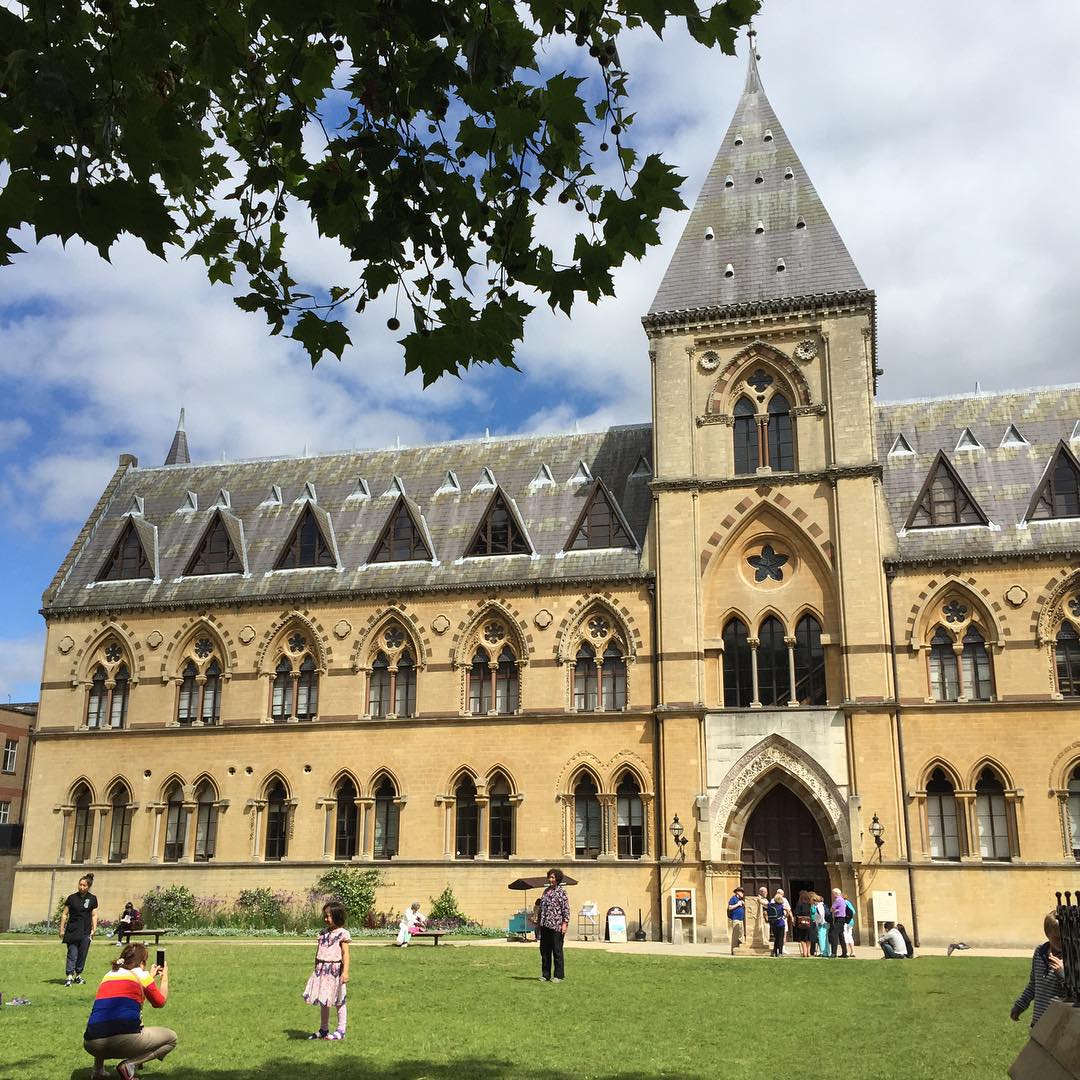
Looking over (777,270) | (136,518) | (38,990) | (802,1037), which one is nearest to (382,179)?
(802,1037)

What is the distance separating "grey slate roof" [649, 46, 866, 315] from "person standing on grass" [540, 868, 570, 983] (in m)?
22.2

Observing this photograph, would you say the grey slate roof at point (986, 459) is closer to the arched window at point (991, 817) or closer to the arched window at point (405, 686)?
the arched window at point (991, 817)

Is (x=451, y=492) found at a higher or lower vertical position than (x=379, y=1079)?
higher

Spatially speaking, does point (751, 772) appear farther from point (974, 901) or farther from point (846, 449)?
point (846, 449)

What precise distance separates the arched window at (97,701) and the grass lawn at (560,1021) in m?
16.6

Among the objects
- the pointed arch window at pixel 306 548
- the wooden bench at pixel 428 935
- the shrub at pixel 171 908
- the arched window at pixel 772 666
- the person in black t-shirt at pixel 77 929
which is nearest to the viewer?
the person in black t-shirt at pixel 77 929

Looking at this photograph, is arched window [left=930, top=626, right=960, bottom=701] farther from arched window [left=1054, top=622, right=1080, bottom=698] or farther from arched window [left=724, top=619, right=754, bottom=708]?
arched window [left=724, top=619, right=754, bottom=708]

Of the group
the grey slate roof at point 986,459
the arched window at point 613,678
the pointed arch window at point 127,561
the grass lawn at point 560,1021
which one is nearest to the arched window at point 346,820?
the arched window at point 613,678

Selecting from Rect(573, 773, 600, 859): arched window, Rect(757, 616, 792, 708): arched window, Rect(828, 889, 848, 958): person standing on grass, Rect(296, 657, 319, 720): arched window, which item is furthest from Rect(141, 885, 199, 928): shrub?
Rect(828, 889, 848, 958): person standing on grass

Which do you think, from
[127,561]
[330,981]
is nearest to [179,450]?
[127,561]

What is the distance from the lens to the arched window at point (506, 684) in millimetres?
36188

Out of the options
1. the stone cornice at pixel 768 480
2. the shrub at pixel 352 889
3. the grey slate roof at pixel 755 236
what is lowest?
the shrub at pixel 352 889

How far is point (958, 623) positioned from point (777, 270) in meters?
12.1

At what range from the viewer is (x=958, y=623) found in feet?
109
